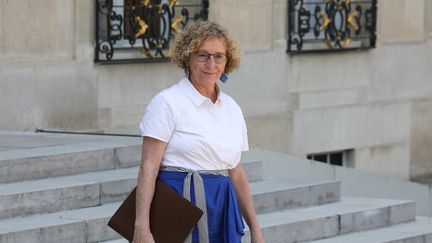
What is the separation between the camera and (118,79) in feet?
40.0

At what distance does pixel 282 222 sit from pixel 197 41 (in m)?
3.43

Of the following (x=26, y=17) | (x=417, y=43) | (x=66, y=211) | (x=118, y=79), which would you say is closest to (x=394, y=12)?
(x=417, y=43)

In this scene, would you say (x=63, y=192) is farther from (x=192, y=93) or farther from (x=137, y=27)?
(x=137, y=27)

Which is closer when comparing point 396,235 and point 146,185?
point 146,185

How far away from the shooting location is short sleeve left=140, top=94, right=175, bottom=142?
6.16m

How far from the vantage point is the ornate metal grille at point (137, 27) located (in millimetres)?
12141

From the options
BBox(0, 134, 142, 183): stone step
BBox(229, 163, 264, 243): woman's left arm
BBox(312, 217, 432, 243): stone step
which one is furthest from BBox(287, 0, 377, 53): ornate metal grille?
BBox(229, 163, 264, 243): woman's left arm

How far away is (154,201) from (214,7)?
7154mm

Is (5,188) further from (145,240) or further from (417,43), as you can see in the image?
(417,43)

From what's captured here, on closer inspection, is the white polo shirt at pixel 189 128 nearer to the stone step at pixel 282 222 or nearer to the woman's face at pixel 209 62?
the woman's face at pixel 209 62

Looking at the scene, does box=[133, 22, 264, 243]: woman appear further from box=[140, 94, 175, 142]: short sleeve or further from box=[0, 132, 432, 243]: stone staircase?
box=[0, 132, 432, 243]: stone staircase

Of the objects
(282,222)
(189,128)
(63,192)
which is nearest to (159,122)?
(189,128)

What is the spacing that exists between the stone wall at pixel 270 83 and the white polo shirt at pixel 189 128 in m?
5.09

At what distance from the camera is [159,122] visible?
6168 millimetres
